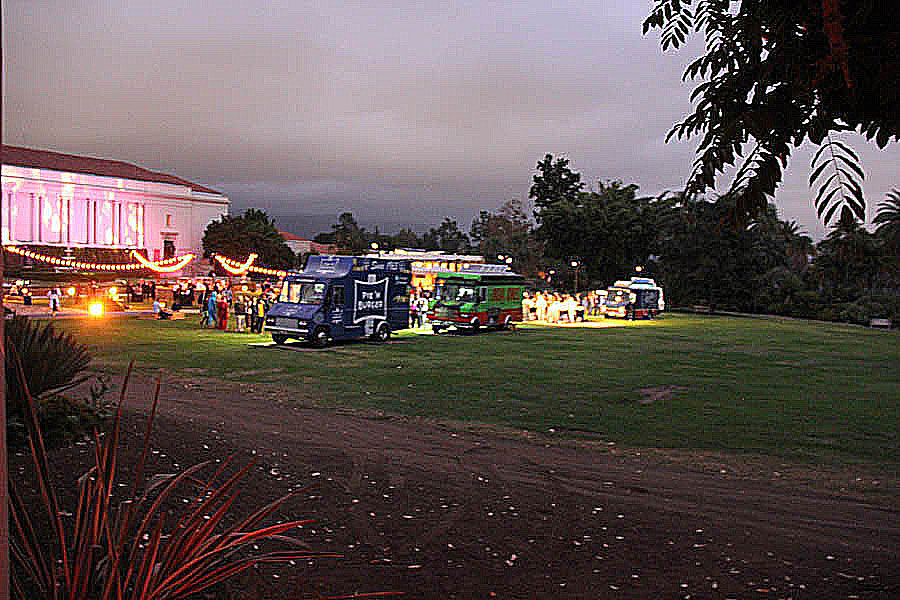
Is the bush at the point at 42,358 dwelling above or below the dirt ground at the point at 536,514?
above

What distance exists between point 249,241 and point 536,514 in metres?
75.9

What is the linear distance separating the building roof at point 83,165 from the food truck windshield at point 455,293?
54.2 meters

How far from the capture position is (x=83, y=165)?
81.8 metres

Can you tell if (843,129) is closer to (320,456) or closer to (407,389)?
(320,456)

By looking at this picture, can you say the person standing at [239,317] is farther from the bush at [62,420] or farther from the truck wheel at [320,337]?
the bush at [62,420]

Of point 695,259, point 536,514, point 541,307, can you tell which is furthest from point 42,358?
point 695,259

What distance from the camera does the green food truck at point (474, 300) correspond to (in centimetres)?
3119

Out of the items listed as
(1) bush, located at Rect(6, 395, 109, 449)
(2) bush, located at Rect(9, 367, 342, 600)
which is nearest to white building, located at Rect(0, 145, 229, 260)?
(1) bush, located at Rect(6, 395, 109, 449)

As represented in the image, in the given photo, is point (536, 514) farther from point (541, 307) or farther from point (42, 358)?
point (541, 307)

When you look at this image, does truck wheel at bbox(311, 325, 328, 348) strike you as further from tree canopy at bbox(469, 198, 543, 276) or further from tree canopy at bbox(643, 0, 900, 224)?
tree canopy at bbox(469, 198, 543, 276)

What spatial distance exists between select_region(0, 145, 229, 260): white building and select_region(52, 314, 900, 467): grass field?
47.2 m

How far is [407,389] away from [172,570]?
41.5ft

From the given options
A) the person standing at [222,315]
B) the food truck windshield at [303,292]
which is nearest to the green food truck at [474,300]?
the food truck windshield at [303,292]

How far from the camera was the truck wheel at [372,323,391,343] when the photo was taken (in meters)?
26.7
